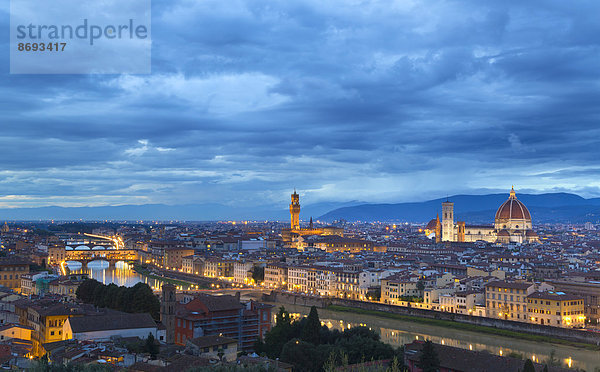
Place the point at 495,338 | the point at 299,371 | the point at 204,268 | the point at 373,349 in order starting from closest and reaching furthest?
the point at 299,371 < the point at 373,349 < the point at 495,338 < the point at 204,268

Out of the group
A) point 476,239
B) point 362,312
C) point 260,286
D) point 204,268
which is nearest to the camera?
point 362,312

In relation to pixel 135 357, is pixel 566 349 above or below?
below

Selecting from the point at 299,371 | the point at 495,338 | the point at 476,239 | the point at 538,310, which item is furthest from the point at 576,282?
the point at 476,239

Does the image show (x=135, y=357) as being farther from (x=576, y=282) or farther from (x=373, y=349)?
(x=576, y=282)

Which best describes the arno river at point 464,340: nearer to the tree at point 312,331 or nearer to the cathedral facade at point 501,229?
the tree at point 312,331

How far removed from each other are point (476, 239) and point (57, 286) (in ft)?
222

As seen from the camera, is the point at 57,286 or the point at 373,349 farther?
the point at 57,286

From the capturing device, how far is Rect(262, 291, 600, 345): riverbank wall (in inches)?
1028

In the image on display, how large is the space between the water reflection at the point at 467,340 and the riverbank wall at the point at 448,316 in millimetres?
975

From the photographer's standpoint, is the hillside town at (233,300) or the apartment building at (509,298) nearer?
the hillside town at (233,300)

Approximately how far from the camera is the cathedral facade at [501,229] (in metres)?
83.1

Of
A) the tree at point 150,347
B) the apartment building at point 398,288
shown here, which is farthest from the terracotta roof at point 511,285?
the tree at point 150,347

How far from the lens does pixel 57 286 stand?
34.7m

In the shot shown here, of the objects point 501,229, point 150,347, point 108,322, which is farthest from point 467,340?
point 501,229
